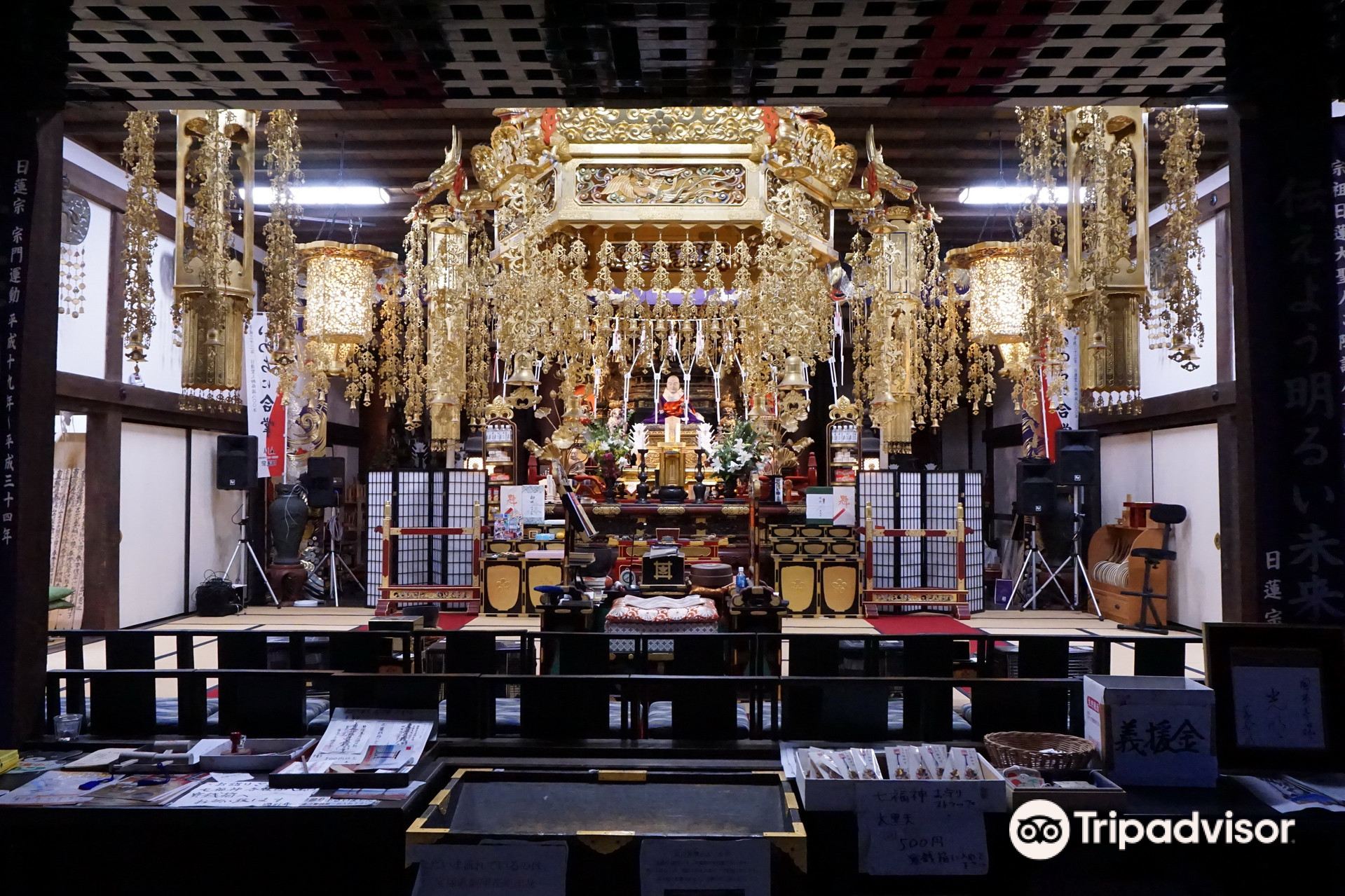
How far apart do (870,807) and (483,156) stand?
5.46 metres

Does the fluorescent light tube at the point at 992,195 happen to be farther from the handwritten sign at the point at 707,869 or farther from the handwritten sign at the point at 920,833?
the handwritten sign at the point at 707,869

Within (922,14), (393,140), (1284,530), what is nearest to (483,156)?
(393,140)

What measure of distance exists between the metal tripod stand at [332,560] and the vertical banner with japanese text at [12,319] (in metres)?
7.82

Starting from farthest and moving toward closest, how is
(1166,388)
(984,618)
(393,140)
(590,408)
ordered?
(590,408)
(984,618)
(1166,388)
(393,140)

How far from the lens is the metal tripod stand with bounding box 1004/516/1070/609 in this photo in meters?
8.73

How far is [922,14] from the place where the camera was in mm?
1446

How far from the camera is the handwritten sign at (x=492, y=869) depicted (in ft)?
4.40

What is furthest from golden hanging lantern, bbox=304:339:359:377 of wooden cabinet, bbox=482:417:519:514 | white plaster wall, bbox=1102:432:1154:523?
white plaster wall, bbox=1102:432:1154:523

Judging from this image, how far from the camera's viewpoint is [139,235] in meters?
3.76

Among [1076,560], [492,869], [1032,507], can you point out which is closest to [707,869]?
[492,869]

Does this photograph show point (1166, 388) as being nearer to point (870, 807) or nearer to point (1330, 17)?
point (1330, 17)

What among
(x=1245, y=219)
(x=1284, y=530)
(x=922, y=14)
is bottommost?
(x=1284, y=530)

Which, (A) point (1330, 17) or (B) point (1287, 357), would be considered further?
(B) point (1287, 357)

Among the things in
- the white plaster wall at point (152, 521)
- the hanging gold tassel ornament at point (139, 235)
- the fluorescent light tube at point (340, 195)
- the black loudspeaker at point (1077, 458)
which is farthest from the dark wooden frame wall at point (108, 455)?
the black loudspeaker at point (1077, 458)
